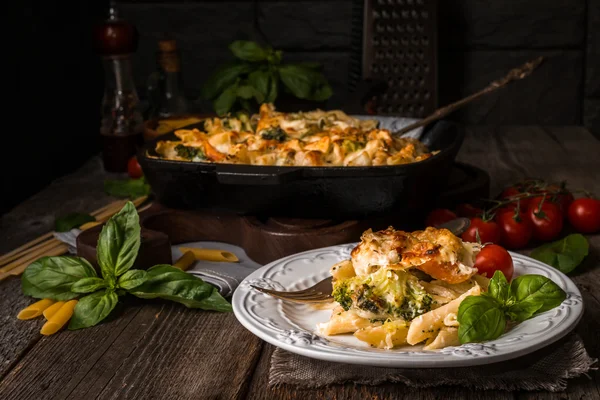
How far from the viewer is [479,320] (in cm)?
112

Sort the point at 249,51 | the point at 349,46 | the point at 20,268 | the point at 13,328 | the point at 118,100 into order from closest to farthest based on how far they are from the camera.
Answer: the point at 13,328 → the point at 20,268 → the point at 118,100 → the point at 249,51 → the point at 349,46

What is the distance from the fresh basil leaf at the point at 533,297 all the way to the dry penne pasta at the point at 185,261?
0.72 m

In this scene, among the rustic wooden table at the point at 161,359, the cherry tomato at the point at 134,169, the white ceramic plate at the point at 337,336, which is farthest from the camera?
the cherry tomato at the point at 134,169

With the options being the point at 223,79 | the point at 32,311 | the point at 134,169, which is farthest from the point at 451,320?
the point at 223,79

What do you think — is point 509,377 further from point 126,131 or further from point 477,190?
point 126,131

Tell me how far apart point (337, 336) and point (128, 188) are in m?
1.21

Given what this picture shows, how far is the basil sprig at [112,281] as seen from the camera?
4.69ft

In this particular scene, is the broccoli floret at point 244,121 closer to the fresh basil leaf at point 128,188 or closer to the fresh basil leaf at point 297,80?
the fresh basil leaf at point 128,188

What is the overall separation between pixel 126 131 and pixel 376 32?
1.01 meters

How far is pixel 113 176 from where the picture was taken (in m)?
2.60

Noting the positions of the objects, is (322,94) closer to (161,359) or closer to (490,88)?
(490,88)

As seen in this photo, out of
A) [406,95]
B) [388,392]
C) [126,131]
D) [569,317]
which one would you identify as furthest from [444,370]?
[406,95]

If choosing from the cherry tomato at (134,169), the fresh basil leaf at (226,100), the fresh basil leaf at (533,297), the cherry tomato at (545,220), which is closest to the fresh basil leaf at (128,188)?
the cherry tomato at (134,169)

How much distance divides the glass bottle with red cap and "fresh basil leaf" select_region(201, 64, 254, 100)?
277mm
